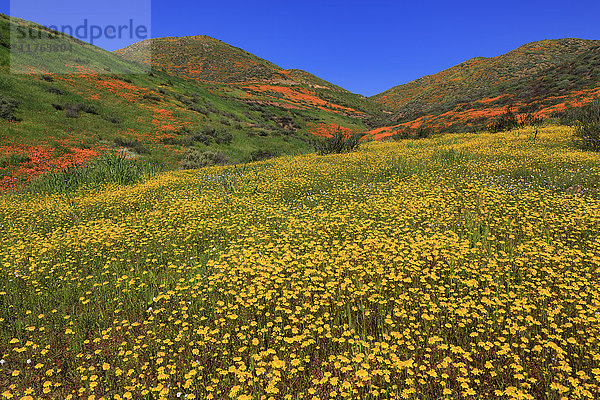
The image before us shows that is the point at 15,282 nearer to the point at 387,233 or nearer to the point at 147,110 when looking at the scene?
the point at 387,233

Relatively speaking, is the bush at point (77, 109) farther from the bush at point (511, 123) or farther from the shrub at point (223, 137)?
the bush at point (511, 123)

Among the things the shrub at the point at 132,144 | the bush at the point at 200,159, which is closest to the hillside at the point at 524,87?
the bush at the point at 200,159

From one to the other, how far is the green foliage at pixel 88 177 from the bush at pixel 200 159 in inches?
225

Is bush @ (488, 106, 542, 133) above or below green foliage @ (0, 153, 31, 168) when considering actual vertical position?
above

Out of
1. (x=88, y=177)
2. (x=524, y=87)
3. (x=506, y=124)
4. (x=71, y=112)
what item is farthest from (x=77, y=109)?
(x=524, y=87)

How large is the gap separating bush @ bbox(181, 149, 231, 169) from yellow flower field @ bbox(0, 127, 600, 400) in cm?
1155

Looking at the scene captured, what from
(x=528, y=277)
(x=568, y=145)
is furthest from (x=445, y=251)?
(x=568, y=145)

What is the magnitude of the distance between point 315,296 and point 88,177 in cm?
1397

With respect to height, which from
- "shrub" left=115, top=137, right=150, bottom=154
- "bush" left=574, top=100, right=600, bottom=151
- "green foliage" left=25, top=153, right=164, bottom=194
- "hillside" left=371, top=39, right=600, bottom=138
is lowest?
"green foliage" left=25, top=153, right=164, bottom=194

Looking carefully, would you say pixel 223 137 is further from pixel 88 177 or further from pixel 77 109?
pixel 88 177

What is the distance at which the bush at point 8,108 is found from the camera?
22.3m

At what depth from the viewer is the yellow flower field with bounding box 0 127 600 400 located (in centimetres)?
337

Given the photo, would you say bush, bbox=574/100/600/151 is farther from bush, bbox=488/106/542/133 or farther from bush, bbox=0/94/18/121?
bush, bbox=0/94/18/121

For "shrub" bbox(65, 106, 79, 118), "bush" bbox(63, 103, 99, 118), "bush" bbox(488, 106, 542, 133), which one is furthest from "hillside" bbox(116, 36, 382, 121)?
"bush" bbox(488, 106, 542, 133)
